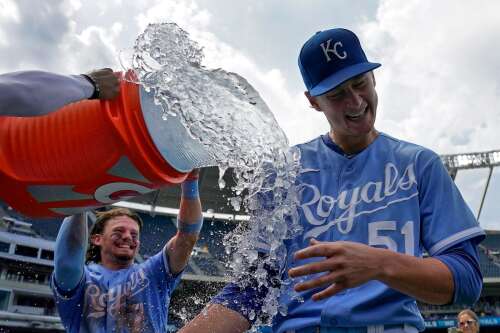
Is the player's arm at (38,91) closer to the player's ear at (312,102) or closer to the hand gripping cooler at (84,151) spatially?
the hand gripping cooler at (84,151)

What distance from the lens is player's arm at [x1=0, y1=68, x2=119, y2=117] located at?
5.43 ft

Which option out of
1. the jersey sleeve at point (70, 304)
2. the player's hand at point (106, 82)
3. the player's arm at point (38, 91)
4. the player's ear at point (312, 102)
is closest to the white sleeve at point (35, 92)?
the player's arm at point (38, 91)

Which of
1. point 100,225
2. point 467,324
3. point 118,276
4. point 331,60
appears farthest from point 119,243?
point 467,324

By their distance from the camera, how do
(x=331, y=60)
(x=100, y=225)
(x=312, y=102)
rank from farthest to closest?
(x=100, y=225) < (x=312, y=102) < (x=331, y=60)

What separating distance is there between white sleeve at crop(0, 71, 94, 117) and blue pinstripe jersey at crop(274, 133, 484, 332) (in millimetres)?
871

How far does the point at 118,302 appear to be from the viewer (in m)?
3.10

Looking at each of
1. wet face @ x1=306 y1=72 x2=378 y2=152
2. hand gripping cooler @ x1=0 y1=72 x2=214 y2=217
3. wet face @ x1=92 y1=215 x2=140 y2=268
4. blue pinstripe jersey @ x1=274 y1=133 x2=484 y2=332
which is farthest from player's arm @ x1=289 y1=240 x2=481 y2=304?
wet face @ x1=92 y1=215 x2=140 y2=268

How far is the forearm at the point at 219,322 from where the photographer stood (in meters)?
1.57

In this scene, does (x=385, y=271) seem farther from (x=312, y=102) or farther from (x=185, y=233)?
(x=185, y=233)

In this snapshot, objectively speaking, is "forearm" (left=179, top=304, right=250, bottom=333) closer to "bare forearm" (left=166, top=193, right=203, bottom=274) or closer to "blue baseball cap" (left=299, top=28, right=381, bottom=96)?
"blue baseball cap" (left=299, top=28, right=381, bottom=96)

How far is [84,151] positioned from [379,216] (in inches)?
42.3

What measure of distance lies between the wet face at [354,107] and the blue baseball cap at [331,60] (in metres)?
0.03

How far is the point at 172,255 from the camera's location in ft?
10.9

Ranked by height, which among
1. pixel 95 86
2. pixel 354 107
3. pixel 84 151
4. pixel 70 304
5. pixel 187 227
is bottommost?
pixel 70 304
